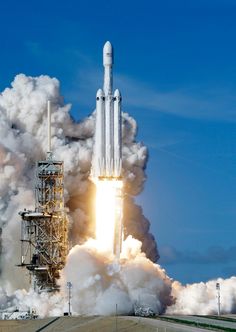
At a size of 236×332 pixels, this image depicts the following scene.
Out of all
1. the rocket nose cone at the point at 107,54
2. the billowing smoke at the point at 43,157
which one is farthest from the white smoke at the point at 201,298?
the rocket nose cone at the point at 107,54

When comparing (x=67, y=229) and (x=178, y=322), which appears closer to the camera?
(x=178, y=322)

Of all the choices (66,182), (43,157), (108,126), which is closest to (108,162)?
(108,126)

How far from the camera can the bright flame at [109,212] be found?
101188 mm

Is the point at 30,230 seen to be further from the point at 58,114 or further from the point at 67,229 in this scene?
the point at 58,114

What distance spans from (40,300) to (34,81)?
2520cm

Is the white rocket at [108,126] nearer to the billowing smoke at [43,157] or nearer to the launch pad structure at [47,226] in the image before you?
the launch pad structure at [47,226]

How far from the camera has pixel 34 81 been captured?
378 ft

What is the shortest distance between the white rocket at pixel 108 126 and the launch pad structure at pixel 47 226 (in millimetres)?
6581

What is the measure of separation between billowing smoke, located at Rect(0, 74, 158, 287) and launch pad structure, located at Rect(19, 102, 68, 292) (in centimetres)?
278

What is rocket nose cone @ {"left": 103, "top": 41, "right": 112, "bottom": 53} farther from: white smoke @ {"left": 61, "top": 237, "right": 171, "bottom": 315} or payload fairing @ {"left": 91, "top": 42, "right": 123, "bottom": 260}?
white smoke @ {"left": 61, "top": 237, "right": 171, "bottom": 315}

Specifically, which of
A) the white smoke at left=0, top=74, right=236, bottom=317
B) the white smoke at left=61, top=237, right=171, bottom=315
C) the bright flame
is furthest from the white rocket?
the white smoke at left=61, top=237, right=171, bottom=315

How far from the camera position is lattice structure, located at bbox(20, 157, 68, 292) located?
10638 centimetres

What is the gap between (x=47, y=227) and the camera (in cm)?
10769

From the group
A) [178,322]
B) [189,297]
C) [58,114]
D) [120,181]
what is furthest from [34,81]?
[178,322]
